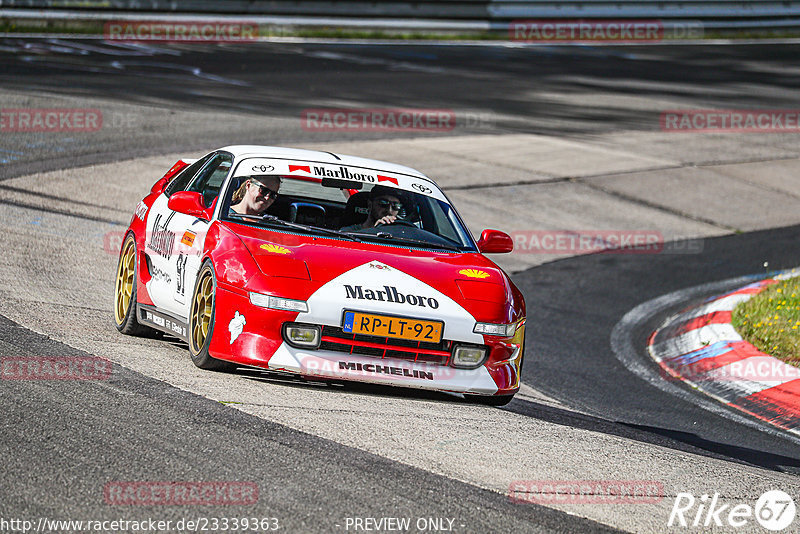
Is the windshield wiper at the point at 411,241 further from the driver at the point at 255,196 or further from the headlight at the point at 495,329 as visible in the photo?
the headlight at the point at 495,329

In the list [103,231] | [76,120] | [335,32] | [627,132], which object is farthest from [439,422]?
[335,32]

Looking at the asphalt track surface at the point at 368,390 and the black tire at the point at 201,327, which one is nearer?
the asphalt track surface at the point at 368,390

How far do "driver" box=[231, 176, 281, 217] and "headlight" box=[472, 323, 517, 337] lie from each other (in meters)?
1.66

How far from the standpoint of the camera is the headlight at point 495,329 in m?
6.41

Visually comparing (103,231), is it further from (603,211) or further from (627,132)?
(627,132)

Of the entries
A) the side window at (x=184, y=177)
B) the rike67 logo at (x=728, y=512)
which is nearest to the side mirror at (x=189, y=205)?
the side window at (x=184, y=177)

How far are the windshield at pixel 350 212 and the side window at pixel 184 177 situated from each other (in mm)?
643

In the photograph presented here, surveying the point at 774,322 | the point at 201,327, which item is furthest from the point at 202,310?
the point at 774,322

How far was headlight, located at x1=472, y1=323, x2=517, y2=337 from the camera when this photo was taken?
6.41 m

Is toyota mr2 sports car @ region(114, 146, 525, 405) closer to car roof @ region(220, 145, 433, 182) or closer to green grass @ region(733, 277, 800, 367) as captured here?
car roof @ region(220, 145, 433, 182)

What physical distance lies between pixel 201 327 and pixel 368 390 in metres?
1.04

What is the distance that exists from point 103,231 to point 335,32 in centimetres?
1901

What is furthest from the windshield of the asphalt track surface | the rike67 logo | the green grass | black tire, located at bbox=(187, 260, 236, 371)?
the green grass

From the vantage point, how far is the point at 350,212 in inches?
302
